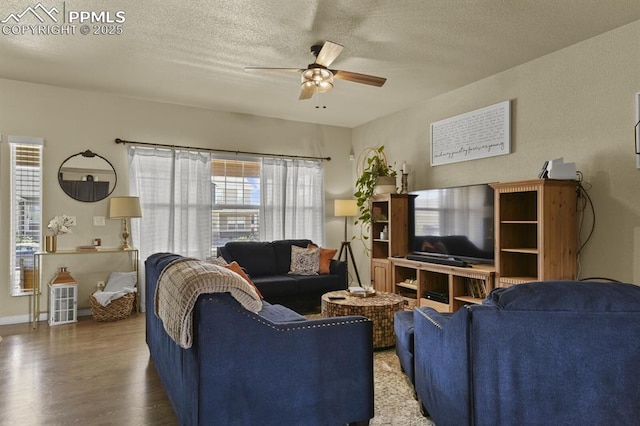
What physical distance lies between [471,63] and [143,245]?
4420 millimetres

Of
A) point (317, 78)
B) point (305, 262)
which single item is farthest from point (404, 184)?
point (317, 78)

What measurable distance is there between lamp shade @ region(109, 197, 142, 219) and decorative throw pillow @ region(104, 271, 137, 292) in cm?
72

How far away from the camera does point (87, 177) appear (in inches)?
193

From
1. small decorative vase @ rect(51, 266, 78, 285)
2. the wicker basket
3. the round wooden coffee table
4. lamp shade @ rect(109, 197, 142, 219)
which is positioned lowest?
the wicker basket

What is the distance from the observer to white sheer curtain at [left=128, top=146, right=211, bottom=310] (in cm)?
515

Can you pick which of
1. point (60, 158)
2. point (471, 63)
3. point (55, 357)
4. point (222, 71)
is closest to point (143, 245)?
point (60, 158)

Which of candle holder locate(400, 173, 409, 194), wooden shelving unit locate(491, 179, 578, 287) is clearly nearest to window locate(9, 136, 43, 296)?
candle holder locate(400, 173, 409, 194)

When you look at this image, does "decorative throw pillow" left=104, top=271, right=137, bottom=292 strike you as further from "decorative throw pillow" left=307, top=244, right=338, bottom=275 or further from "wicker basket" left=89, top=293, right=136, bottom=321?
"decorative throw pillow" left=307, top=244, right=338, bottom=275

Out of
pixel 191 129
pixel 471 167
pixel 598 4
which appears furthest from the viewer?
pixel 191 129

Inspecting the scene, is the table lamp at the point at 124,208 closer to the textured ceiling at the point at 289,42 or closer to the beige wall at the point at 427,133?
the beige wall at the point at 427,133

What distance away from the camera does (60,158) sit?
477cm

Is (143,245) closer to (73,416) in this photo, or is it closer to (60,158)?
(60,158)

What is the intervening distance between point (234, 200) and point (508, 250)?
376 centimetres

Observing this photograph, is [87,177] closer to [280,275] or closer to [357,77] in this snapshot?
[280,275]
